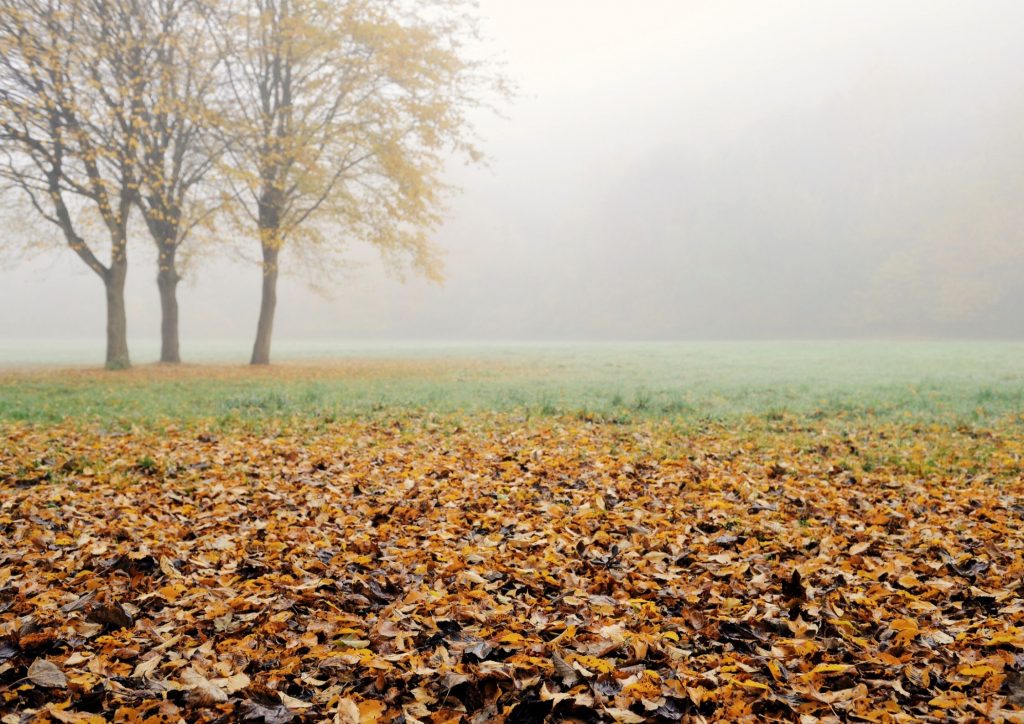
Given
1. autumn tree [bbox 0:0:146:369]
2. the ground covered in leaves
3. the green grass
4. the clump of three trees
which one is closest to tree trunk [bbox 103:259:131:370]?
the clump of three trees

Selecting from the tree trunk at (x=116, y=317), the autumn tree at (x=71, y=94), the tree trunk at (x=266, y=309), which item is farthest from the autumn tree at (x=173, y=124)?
the tree trunk at (x=266, y=309)

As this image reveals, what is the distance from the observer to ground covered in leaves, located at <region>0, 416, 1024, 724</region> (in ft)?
9.78

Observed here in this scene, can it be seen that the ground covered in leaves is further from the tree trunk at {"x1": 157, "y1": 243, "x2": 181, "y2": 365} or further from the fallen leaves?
the tree trunk at {"x1": 157, "y1": 243, "x2": 181, "y2": 365}

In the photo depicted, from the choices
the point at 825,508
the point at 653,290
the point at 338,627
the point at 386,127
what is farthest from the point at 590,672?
the point at 653,290

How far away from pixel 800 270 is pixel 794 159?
16.7 metres

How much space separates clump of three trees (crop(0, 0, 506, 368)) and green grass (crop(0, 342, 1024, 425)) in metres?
4.56

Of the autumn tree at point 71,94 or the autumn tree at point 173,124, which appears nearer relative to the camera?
the autumn tree at point 71,94

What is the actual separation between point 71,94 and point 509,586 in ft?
64.2

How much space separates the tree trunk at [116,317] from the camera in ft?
63.3

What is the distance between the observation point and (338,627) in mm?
3680

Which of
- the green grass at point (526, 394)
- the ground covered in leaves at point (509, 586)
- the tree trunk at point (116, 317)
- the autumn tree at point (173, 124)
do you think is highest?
the autumn tree at point (173, 124)

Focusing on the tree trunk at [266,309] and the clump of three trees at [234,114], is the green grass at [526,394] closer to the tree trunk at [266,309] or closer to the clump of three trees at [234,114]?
the tree trunk at [266,309]

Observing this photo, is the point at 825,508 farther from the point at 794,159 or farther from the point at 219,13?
the point at 794,159

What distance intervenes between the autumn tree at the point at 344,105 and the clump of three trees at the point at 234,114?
6 centimetres
